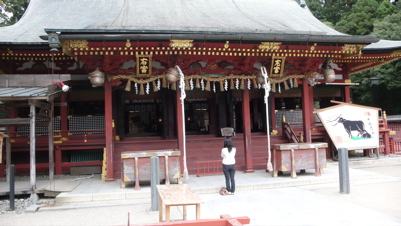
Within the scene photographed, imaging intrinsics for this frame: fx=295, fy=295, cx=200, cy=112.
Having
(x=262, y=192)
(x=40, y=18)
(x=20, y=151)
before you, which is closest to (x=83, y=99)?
(x=20, y=151)

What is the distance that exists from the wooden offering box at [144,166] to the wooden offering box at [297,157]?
3.03m

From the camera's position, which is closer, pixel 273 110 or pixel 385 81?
pixel 273 110

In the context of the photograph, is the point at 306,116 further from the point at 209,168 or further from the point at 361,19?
the point at 361,19

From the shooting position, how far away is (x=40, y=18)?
12.6 m

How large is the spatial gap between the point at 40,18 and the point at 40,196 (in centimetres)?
809

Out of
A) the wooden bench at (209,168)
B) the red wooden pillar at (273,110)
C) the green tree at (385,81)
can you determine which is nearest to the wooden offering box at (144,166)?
the wooden bench at (209,168)

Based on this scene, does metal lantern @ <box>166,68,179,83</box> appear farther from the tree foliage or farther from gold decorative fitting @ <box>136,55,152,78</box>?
the tree foliage

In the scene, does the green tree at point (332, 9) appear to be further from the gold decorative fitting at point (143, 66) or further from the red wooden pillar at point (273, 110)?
the gold decorative fitting at point (143, 66)

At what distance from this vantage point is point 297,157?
8.77 m

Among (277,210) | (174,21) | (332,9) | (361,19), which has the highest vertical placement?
(332,9)

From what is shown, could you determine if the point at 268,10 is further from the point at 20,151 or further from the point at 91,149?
the point at 20,151

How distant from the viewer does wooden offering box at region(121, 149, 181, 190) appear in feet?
25.6

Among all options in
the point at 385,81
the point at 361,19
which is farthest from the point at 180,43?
the point at 361,19

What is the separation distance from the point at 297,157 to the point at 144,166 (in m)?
4.47
